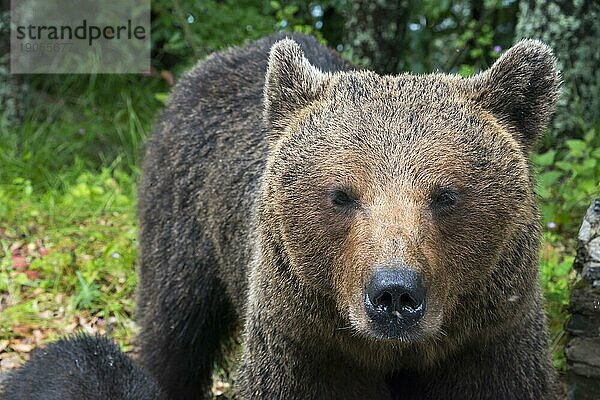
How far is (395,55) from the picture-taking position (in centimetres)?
925

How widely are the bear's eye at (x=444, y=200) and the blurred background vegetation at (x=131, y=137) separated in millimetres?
1121

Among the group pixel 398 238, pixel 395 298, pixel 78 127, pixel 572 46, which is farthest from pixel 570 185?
pixel 78 127

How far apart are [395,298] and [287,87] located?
1303 mm

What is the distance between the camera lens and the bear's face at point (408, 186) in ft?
11.7

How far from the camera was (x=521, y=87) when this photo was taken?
13.5 ft

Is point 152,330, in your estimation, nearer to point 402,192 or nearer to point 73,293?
point 73,293

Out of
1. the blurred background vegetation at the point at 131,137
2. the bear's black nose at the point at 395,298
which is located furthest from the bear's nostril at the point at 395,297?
the blurred background vegetation at the point at 131,137

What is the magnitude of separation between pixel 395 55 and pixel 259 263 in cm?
519

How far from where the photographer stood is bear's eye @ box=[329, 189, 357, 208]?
379 cm

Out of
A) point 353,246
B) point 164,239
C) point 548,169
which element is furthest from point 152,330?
point 548,169

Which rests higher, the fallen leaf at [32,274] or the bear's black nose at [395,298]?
the bear's black nose at [395,298]

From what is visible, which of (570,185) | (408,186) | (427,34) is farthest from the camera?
(427,34)

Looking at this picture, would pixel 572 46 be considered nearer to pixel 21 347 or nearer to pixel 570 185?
pixel 570 185

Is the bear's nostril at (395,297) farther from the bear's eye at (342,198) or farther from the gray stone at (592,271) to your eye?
the gray stone at (592,271)
